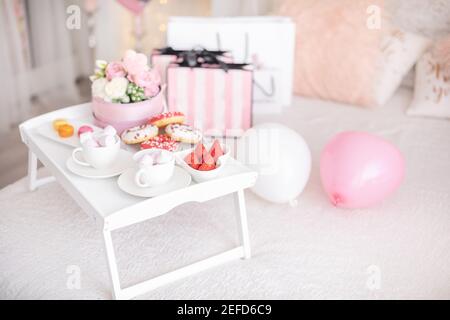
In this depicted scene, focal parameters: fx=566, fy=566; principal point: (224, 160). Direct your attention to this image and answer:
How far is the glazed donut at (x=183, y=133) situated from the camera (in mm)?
1550

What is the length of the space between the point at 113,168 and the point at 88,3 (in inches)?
79.2

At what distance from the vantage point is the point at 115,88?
1.62 metres

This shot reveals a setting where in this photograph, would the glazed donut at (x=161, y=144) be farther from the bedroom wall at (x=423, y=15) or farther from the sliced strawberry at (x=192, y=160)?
the bedroom wall at (x=423, y=15)

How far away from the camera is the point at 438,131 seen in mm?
2057

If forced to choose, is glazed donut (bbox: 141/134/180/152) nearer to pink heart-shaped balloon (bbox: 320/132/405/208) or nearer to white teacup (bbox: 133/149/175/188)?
white teacup (bbox: 133/149/175/188)

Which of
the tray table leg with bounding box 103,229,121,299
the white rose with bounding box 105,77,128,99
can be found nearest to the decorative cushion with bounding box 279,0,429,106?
the white rose with bounding box 105,77,128,99

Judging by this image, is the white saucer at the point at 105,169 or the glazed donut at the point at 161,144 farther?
the glazed donut at the point at 161,144

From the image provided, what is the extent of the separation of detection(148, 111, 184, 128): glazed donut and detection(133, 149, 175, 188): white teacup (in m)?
0.30

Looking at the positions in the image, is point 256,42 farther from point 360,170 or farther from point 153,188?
point 153,188

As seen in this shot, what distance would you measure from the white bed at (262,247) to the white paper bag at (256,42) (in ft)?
1.60

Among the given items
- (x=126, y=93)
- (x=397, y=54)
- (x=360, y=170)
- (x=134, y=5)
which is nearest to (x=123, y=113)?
(x=126, y=93)

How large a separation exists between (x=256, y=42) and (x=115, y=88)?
73 cm

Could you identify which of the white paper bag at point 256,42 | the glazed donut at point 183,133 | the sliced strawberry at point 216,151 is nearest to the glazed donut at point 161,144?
the glazed donut at point 183,133

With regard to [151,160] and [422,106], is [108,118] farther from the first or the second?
[422,106]
